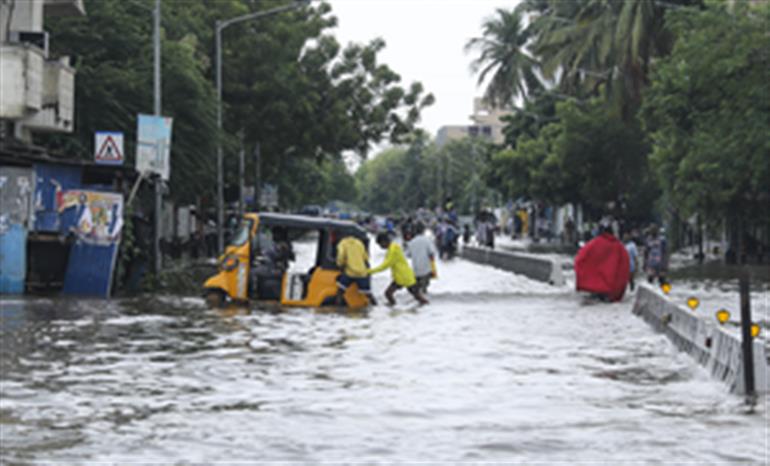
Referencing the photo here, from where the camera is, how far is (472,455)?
9875 mm

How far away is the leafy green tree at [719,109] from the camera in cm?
4566

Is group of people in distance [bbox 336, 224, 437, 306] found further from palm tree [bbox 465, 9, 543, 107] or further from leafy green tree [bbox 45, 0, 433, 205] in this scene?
palm tree [bbox 465, 9, 543, 107]

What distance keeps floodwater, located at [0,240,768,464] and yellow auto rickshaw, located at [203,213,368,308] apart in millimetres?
2601

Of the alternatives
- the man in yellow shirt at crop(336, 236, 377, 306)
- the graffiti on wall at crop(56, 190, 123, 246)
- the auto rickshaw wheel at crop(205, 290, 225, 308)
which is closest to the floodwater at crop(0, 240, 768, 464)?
the man in yellow shirt at crop(336, 236, 377, 306)

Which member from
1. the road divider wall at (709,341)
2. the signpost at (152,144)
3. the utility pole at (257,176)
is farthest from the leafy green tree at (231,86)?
the road divider wall at (709,341)

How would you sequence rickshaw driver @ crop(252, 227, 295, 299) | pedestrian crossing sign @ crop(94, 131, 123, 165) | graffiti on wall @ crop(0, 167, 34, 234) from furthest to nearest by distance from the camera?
1. pedestrian crossing sign @ crop(94, 131, 123, 165)
2. graffiti on wall @ crop(0, 167, 34, 234)
3. rickshaw driver @ crop(252, 227, 295, 299)

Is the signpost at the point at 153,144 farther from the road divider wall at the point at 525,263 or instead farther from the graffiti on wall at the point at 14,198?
the road divider wall at the point at 525,263

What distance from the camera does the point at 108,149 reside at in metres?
29.1

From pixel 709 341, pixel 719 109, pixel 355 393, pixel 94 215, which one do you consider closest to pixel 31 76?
pixel 94 215

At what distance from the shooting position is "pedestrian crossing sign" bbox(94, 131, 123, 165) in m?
29.0

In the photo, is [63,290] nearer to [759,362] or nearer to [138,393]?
[138,393]

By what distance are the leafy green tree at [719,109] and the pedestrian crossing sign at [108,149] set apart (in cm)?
2223

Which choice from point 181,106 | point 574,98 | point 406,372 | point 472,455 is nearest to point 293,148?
point 574,98

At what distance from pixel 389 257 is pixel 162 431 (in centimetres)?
1543
